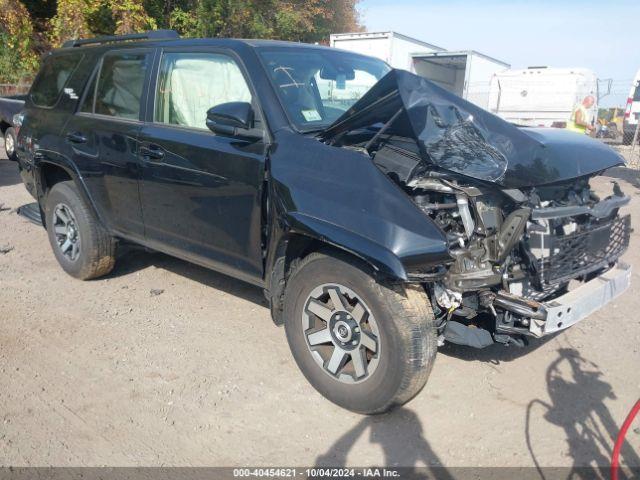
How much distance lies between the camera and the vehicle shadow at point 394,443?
2793 millimetres

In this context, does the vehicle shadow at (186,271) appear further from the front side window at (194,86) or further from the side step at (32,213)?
the front side window at (194,86)

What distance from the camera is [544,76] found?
17.9 metres

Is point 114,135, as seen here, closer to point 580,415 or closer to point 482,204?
point 482,204

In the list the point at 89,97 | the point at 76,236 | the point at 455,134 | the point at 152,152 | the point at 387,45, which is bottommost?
the point at 76,236

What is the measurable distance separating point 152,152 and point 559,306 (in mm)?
2854

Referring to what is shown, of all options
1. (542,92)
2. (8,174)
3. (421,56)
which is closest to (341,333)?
(8,174)

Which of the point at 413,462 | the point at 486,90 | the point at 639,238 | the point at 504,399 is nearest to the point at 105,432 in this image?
the point at 413,462

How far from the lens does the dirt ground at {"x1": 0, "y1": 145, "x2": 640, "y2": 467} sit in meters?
2.87

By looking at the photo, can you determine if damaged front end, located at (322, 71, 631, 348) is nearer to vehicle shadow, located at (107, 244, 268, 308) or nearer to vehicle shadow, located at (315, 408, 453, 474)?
vehicle shadow, located at (315, 408, 453, 474)

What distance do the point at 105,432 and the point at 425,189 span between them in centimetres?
218

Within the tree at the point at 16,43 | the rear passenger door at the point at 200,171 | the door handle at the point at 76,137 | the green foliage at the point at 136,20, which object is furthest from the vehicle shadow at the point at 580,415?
the tree at the point at 16,43

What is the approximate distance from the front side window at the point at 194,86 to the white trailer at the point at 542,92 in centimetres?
1547

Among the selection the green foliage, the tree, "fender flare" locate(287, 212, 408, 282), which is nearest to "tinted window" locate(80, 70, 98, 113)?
"fender flare" locate(287, 212, 408, 282)

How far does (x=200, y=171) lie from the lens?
A: 366 centimetres
